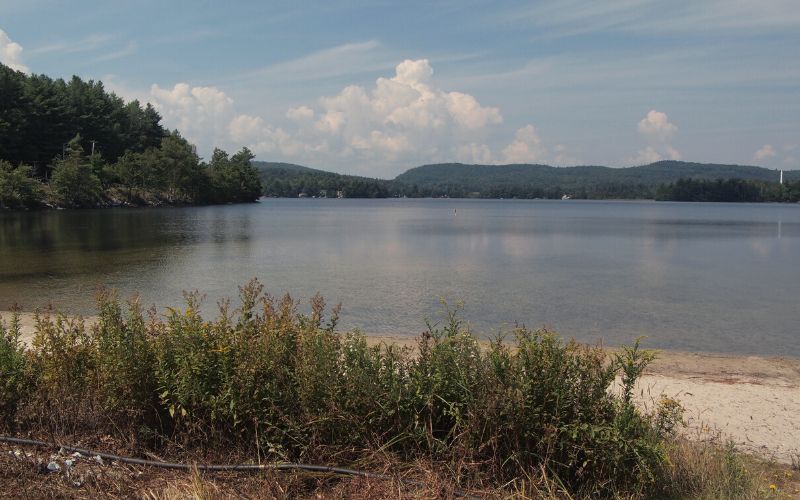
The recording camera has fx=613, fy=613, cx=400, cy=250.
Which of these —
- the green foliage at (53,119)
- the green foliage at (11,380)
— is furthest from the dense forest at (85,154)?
the green foliage at (11,380)

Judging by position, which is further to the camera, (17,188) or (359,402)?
(17,188)

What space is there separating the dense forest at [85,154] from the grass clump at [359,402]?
79917 millimetres

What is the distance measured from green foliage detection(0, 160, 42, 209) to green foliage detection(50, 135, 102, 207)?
4.18 m

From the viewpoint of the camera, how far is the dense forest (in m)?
82.8

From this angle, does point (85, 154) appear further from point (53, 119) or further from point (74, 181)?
point (74, 181)

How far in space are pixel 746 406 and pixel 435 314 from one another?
10003 millimetres

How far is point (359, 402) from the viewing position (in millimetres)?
5035

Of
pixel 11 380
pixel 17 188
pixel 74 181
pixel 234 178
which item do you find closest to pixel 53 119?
pixel 74 181

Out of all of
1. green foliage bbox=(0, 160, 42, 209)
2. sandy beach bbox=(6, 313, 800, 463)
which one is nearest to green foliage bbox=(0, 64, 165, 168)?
green foliage bbox=(0, 160, 42, 209)

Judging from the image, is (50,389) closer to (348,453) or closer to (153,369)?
(153,369)

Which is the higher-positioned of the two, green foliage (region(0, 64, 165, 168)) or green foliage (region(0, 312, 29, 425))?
green foliage (region(0, 64, 165, 168))

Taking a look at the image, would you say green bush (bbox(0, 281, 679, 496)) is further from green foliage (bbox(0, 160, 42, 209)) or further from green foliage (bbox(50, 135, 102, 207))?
green foliage (bbox(50, 135, 102, 207))

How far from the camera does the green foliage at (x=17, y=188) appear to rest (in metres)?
72.6

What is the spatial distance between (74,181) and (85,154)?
19609 mm
